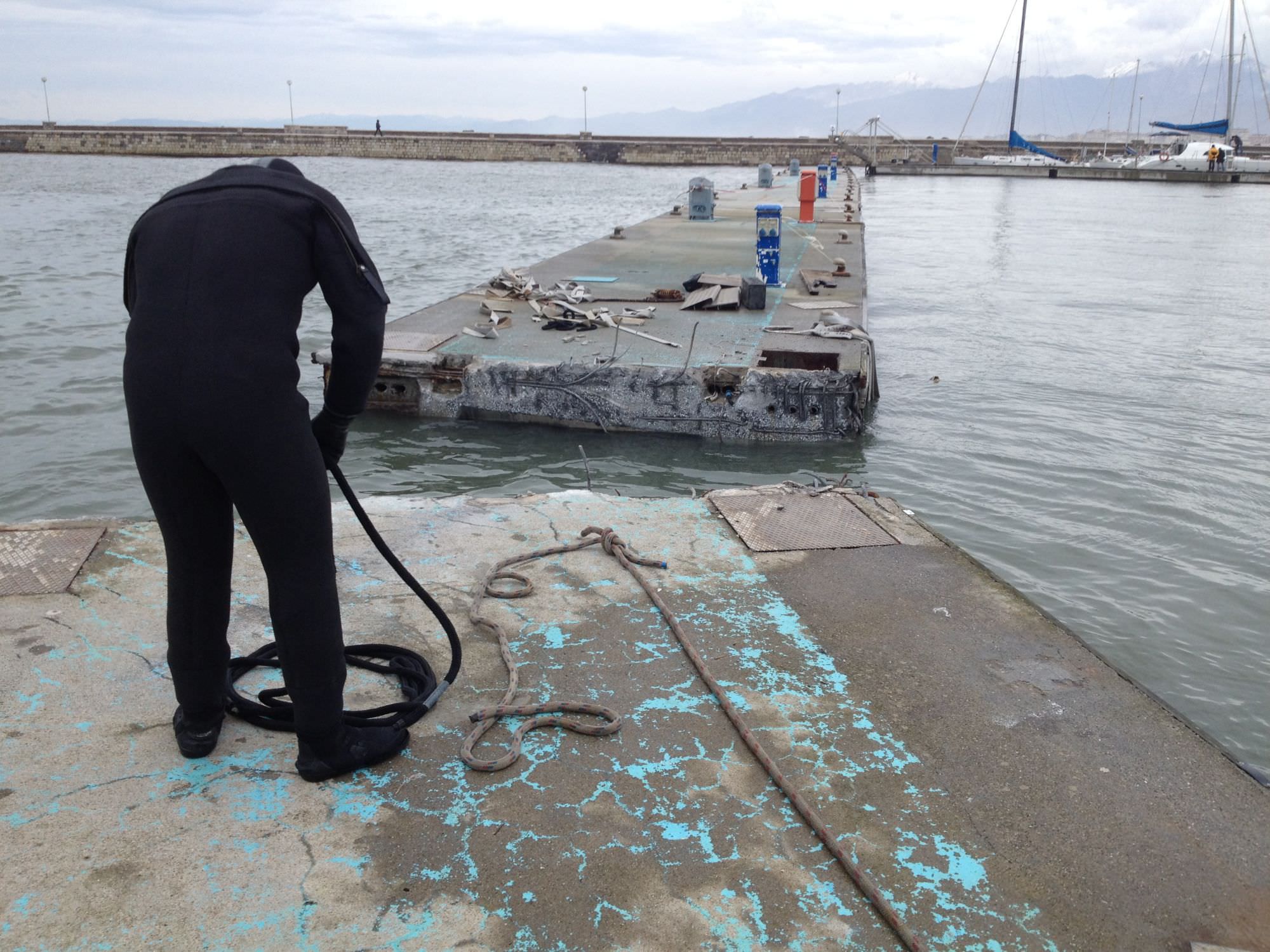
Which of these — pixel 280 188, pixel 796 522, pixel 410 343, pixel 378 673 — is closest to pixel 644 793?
pixel 378 673

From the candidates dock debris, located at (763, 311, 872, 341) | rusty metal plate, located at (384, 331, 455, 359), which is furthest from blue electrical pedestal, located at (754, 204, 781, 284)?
rusty metal plate, located at (384, 331, 455, 359)

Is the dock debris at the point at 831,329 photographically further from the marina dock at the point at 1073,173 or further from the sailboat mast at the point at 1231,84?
the sailboat mast at the point at 1231,84

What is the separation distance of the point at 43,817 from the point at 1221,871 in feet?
10.6

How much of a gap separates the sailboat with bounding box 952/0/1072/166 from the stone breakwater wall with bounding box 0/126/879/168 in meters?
9.55

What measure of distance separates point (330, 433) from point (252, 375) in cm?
39

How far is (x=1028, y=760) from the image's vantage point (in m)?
3.07

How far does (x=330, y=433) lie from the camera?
2824 mm

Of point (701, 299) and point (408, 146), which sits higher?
point (408, 146)

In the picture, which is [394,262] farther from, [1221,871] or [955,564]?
[1221,871]

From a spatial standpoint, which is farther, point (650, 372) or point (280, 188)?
point (650, 372)

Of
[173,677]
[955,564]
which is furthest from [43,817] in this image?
[955,564]

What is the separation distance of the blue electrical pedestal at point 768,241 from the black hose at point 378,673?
28.3 ft

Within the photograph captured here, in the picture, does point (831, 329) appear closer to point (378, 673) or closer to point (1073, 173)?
point (378, 673)

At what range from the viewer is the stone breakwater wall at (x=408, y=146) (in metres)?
74.1
